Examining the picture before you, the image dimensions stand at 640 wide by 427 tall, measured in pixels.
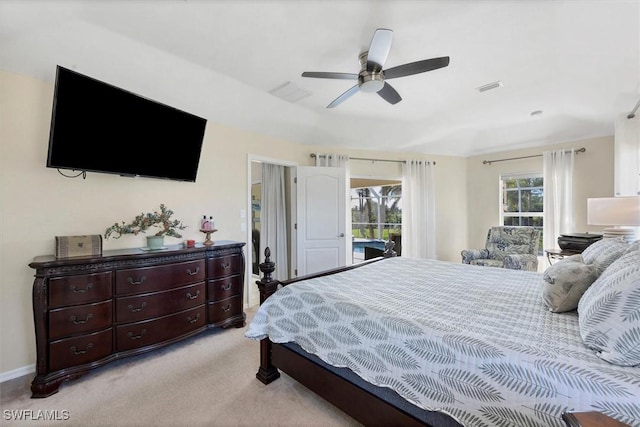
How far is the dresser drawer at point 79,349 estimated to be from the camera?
2.05m

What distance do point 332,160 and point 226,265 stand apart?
260 cm

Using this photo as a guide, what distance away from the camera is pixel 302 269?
4438mm

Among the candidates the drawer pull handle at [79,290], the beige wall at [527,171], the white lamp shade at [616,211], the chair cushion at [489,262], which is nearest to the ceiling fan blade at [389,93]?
the white lamp shade at [616,211]

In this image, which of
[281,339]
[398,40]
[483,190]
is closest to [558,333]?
[281,339]

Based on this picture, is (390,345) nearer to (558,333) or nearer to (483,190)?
(558,333)

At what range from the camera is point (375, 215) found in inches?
278

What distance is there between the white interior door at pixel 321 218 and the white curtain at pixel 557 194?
333 centimetres

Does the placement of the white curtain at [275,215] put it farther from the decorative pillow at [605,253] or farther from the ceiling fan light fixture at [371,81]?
the decorative pillow at [605,253]

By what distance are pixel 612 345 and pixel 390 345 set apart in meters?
0.86

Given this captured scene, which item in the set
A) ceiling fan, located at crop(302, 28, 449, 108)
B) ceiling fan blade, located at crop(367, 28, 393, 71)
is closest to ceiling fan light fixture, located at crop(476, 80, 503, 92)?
ceiling fan, located at crop(302, 28, 449, 108)

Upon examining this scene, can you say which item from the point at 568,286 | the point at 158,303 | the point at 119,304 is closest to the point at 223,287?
the point at 158,303

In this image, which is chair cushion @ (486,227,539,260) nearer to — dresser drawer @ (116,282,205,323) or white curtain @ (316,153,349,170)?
white curtain @ (316,153,349,170)

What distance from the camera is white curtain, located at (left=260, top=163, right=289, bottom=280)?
4922mm

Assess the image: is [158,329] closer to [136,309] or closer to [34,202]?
[136,309]
